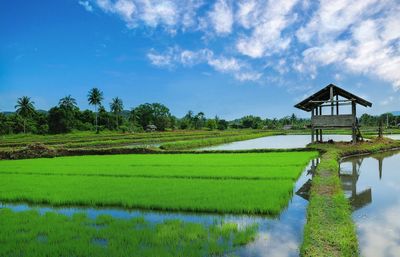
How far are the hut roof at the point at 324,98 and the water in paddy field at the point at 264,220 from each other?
12.8m

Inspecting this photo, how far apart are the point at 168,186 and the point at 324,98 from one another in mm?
15534

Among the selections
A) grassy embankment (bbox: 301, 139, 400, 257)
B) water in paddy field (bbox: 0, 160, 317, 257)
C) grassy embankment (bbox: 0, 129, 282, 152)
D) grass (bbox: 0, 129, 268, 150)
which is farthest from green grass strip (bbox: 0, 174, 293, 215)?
grass (bbox: 0, 129, 268, 150)

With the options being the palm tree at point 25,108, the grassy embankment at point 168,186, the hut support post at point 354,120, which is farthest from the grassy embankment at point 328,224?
the palm tree at point 25,108

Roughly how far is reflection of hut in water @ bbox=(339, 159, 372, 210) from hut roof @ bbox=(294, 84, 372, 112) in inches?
311

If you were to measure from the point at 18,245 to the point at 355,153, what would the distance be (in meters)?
16.8

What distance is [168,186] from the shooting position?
9.85 m

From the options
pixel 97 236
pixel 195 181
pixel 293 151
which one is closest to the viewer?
pixel 97 236

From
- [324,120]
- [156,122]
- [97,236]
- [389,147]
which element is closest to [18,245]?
[97,236]

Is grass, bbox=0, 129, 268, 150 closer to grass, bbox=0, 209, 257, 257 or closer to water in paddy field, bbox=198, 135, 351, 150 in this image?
water in paddy field, bbox=198, 135, 351, 150

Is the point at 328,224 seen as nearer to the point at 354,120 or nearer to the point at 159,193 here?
the point at 159,193

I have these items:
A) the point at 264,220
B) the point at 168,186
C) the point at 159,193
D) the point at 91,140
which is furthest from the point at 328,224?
the point at 91,140

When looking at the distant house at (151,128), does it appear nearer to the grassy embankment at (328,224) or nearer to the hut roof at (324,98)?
the hut roof at (324,98)

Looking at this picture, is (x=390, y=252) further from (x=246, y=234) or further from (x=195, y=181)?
(x=195, y=181)

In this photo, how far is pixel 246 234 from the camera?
5621 millimetres
